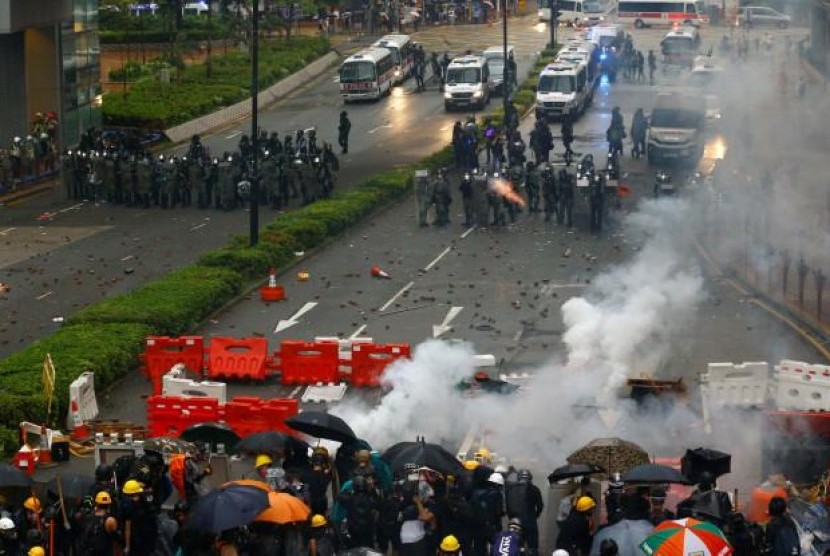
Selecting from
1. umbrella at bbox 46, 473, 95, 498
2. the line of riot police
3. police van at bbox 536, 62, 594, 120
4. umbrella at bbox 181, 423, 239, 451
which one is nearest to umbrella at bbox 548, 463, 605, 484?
umbrella at bbox 181, 423, 239, 451

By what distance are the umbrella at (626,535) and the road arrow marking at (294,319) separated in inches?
564

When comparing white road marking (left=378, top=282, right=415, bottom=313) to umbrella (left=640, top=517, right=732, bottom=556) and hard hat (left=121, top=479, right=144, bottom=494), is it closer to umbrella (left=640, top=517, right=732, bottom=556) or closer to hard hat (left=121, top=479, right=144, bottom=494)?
hard hat (left=121, top=479, right=144, bottom=494)

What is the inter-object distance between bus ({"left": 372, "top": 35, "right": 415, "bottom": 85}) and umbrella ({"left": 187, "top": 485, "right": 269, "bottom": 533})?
49.1 meters

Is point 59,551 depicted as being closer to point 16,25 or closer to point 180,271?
point 180,271

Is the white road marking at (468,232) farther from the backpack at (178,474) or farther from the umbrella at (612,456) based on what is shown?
the backpack at (178,474)

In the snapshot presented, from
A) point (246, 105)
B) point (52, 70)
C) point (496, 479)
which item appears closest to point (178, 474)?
point (496, 479)

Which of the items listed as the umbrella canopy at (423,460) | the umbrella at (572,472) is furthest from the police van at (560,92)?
the umbrella at (572,472)

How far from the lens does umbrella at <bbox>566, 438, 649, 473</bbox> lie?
20.0m

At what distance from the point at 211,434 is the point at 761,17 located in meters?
54.9

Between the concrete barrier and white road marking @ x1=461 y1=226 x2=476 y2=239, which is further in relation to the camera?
the concrete barrier

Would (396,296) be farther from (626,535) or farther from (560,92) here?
(560,92)

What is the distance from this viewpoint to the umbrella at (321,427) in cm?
1978

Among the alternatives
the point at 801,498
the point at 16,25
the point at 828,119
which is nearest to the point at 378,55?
the point at 16,25

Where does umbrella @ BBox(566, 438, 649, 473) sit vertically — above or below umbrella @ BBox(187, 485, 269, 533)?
below
